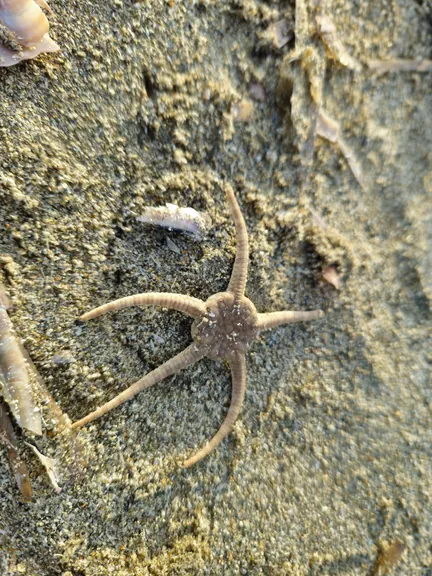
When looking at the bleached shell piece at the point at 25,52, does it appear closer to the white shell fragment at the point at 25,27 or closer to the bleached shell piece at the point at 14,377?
the white shell fragment at the point at 25,27

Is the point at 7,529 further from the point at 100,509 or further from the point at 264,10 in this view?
the point at 264,10

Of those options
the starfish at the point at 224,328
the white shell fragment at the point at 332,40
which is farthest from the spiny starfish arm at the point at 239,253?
the white shell fragment at the point at 332,40

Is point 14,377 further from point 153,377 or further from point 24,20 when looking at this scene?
point 24,20

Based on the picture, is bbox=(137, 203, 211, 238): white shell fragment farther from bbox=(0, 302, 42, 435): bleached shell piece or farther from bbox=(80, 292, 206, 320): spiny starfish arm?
bbox=(0, 302, 42, 435): bleached shell piece

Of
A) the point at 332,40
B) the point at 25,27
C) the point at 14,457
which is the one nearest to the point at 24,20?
the point at 25,27

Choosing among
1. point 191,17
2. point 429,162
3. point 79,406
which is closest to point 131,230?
point 79,406

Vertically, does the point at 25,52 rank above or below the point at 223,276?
above
